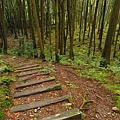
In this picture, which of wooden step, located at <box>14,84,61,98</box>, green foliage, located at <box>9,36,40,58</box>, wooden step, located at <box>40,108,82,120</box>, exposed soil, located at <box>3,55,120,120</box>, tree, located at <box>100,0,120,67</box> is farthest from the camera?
green foliage, located at <box>9,36,40,58</box>

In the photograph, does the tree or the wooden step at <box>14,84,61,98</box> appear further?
the tree

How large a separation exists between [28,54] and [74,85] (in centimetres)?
661

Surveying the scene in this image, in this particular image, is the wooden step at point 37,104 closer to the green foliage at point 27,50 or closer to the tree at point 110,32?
the tree at point 110,32

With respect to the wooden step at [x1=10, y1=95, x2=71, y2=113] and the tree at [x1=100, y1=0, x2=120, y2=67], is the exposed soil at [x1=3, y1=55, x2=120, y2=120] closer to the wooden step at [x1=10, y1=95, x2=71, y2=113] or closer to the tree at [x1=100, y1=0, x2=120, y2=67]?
the wooden step at [x1=10, y1=95, x2=71, y2=113]

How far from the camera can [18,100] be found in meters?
4.41

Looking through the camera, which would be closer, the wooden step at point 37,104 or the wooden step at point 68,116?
the wooden step at point 68,116

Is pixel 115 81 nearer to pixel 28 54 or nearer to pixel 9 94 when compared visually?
pixel 9 94

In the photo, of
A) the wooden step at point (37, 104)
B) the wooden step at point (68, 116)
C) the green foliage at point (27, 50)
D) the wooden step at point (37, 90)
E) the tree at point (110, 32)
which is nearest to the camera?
the wooden step at point (68, 116)

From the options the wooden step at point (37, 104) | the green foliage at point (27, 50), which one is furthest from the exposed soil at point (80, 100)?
the green foliage at point (27, 50)

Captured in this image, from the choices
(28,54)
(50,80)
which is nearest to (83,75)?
(50,80)

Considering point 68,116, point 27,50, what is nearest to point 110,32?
point 68,116

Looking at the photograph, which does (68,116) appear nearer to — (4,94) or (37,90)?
(37,90)

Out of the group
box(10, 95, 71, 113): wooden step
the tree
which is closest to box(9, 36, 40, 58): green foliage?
the tree

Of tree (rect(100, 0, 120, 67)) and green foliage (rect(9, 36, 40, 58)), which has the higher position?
tree (rect(100, 0, 120, 67))
